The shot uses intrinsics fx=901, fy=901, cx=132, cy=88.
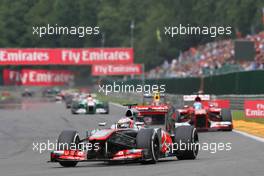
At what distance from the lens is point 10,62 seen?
68438 millimetres

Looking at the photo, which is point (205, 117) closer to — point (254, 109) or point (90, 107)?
point (254, 109)

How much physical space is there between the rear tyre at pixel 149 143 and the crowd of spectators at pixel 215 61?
31.0 m

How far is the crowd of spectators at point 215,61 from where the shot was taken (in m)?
48.4

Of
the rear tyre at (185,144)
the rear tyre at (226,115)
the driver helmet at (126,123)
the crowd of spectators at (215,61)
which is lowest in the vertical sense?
the rear tyre at (185,144)

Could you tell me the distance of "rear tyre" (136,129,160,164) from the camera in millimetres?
15070

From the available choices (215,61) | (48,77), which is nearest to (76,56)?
(215,61)

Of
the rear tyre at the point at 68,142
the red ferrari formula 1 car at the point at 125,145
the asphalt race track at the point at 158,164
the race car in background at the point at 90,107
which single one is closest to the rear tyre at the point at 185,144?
the red ferrari formula 1 car at the point at 125,145

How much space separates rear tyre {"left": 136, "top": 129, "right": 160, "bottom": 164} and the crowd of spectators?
30986 mm

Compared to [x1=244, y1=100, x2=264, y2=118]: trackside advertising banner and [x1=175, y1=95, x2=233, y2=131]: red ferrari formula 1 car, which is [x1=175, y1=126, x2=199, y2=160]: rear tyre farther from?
[x1=244, y1=100, x2=264, y2=118]: trackside advertising banner

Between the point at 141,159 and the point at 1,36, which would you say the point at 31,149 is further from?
the point at 1,36

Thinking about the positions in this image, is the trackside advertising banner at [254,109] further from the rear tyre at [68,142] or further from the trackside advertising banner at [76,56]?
the trackside advertising banner at [76,56]

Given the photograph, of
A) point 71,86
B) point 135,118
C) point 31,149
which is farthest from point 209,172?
point 71,86

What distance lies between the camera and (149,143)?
15.1 meters

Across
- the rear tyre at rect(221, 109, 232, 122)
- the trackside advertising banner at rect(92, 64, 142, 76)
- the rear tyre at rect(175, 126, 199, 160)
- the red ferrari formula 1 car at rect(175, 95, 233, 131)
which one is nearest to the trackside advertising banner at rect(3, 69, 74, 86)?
the trackside advertising banner at rect(92, 64, 142, 76)
